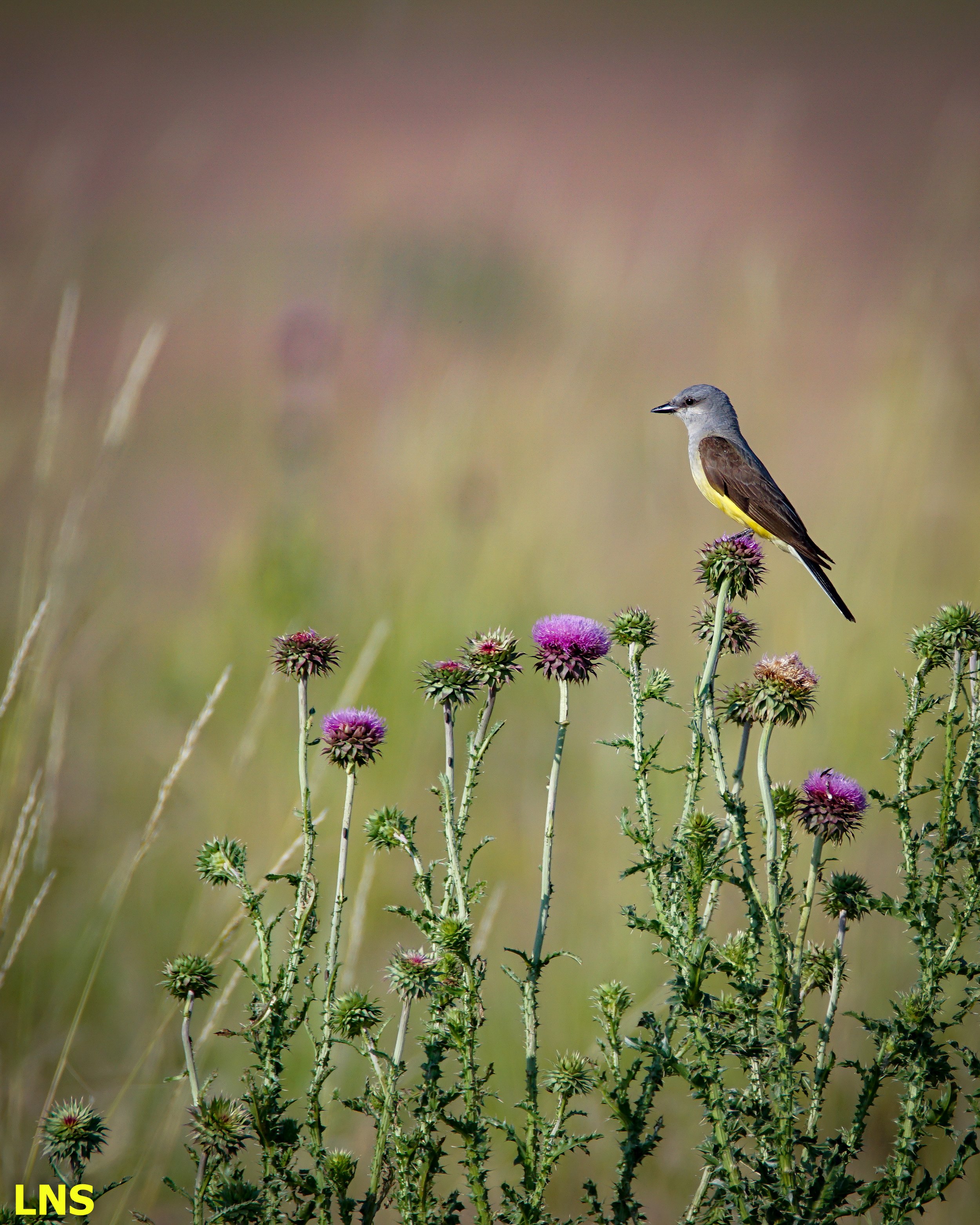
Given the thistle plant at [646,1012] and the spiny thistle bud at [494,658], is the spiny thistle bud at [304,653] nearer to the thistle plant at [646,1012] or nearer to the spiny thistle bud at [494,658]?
the thistle plant at [646,1012]

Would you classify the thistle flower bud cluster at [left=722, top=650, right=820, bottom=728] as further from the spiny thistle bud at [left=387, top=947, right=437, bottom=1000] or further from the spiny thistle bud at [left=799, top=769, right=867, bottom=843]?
the spiny thistle bud at [left=387, top=947, right=437, bottom=1000]

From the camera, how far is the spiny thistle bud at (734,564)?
6.82 feet

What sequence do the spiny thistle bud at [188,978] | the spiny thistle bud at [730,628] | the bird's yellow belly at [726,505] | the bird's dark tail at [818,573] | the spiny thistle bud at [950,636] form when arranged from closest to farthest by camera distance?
the spiny thistle bud at [188,978], the spiny thistle bud at [950,636], the spiny thistle bud at [730,628], the bird's dark tail at [818,573], the bird's yellow belly at [726,505]

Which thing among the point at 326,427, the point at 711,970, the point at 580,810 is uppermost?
the point at 326,427

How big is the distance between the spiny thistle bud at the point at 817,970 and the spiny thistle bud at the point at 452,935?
713 mm

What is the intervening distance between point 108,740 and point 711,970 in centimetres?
340

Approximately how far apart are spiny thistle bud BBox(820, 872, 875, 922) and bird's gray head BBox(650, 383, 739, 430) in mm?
2248

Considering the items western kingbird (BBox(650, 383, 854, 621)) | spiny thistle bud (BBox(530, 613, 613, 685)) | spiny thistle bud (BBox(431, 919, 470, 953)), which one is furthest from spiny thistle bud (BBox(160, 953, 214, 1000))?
western kingbird (BBox(650, 383, 854, 621))

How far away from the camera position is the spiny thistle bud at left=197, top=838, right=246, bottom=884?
1.78 m

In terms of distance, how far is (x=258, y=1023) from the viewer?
1658 mm

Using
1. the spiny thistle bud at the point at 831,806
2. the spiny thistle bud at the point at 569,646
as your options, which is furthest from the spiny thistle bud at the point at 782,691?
the spiny thistle bud at the point at 569,646

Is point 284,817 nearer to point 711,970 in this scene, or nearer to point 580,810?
point 580,810

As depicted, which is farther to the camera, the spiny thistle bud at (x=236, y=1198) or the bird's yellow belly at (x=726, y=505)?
the bird's yellow belly at (x=726, y=505)

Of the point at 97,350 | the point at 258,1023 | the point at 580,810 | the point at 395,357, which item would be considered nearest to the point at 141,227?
the point at 97,350
